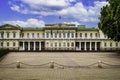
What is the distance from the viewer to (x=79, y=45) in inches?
4488

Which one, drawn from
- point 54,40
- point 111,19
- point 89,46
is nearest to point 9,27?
point 54,40

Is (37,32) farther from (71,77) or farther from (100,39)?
(71,77)

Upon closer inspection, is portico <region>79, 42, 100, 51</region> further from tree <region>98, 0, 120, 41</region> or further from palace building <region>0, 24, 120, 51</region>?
tree <region>98, 0, 120, 41</region>

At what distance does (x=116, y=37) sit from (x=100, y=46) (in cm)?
5953

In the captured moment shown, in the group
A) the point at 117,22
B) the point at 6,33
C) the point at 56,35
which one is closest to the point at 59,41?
the point at 56,35

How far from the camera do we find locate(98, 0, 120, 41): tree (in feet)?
150

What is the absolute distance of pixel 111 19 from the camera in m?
51.0

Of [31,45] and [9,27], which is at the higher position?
[9,27]

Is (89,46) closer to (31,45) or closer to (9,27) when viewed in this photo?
(31,45)

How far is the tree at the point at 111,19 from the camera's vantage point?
150ft

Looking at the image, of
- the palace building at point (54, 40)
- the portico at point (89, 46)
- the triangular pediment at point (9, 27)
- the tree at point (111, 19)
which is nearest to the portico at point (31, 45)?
the palace building at point (54, 40)

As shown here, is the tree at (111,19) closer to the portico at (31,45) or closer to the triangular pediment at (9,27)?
the portico at (31,45)

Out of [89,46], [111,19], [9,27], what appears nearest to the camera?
[111,19]

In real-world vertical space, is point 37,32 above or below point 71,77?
above
